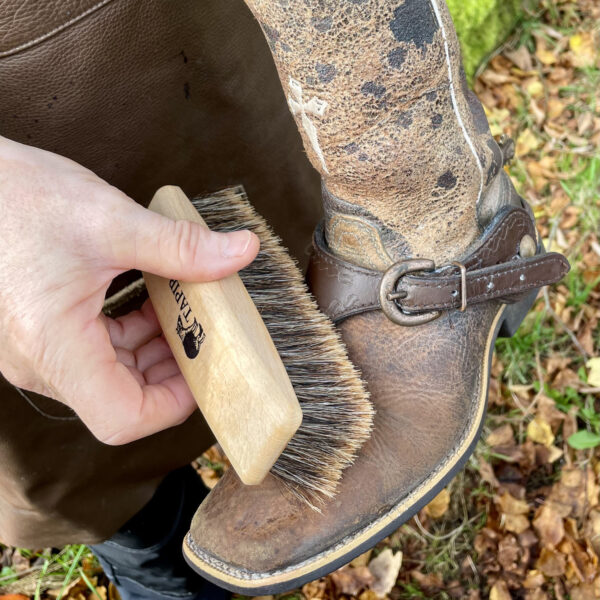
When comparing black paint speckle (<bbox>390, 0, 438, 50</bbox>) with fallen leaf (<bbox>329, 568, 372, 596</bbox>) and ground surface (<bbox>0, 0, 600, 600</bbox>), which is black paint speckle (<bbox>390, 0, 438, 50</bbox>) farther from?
fallen leaf (<bbox>329, 568, 372, 596</bbox>)

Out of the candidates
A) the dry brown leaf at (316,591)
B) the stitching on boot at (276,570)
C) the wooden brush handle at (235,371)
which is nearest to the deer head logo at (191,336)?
the wooden brush handle at (235,371)

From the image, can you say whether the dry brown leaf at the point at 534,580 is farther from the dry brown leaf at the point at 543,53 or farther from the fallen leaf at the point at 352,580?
the dry brown leaf at the point at 543,53

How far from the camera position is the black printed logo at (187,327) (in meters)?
1.15

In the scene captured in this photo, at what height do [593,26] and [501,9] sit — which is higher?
[501,9]

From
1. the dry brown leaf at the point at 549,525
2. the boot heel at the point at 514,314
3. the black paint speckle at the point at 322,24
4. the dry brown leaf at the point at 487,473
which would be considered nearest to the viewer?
A: the black paint speckle at the point at 322,24

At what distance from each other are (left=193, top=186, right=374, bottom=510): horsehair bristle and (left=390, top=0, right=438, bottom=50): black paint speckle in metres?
0.50

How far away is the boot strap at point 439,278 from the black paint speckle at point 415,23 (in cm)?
39

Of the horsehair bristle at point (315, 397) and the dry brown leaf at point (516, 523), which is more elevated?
the horsehair bristle at point (315, 397)

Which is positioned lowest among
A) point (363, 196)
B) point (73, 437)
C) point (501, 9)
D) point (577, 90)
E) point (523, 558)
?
point (523, 558)

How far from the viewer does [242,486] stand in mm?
1266

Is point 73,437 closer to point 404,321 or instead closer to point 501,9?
point 404,321

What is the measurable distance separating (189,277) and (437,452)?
59 centimetres

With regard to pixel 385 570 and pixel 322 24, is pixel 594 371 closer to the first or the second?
pixel 385 570

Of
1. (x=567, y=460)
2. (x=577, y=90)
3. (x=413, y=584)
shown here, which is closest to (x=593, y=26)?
(x=577, y=90)
